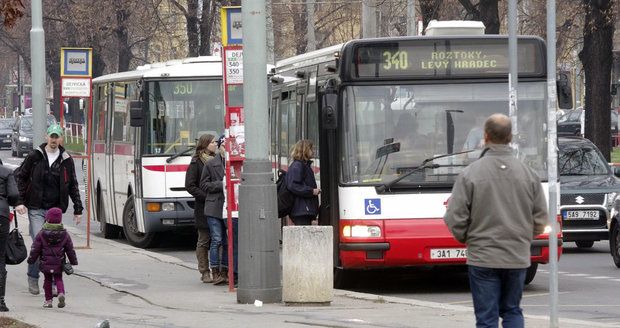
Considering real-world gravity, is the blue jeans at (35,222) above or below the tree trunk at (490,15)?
below

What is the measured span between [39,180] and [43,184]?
0.06 metres

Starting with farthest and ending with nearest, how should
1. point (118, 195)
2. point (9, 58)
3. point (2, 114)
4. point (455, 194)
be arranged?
1. point (2, 114)
2. point (9, 58)
3. point (118, 195)
4. point (455, 194)

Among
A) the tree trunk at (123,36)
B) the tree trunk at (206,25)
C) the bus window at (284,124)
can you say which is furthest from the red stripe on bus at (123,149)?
the tree trunk at (123,36)

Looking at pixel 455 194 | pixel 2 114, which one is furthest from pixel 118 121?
pixel 2 114

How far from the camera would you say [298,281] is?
13.8 metres

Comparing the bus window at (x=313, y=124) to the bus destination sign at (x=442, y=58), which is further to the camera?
the bus window at (x=313, y=124)

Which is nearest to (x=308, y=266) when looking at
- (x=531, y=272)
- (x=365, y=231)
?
(x=365, y=231)

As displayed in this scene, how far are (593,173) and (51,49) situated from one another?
40749mm

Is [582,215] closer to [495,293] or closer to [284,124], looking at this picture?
[284,124]

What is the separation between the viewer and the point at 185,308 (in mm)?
13734

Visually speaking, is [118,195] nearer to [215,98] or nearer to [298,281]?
→ [215,98]

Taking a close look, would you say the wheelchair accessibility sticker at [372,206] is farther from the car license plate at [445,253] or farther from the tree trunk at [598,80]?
the tree trunk at [598,80]

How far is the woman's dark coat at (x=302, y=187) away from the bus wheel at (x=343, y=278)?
80cm

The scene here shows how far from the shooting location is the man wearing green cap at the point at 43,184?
→ 1488cm
